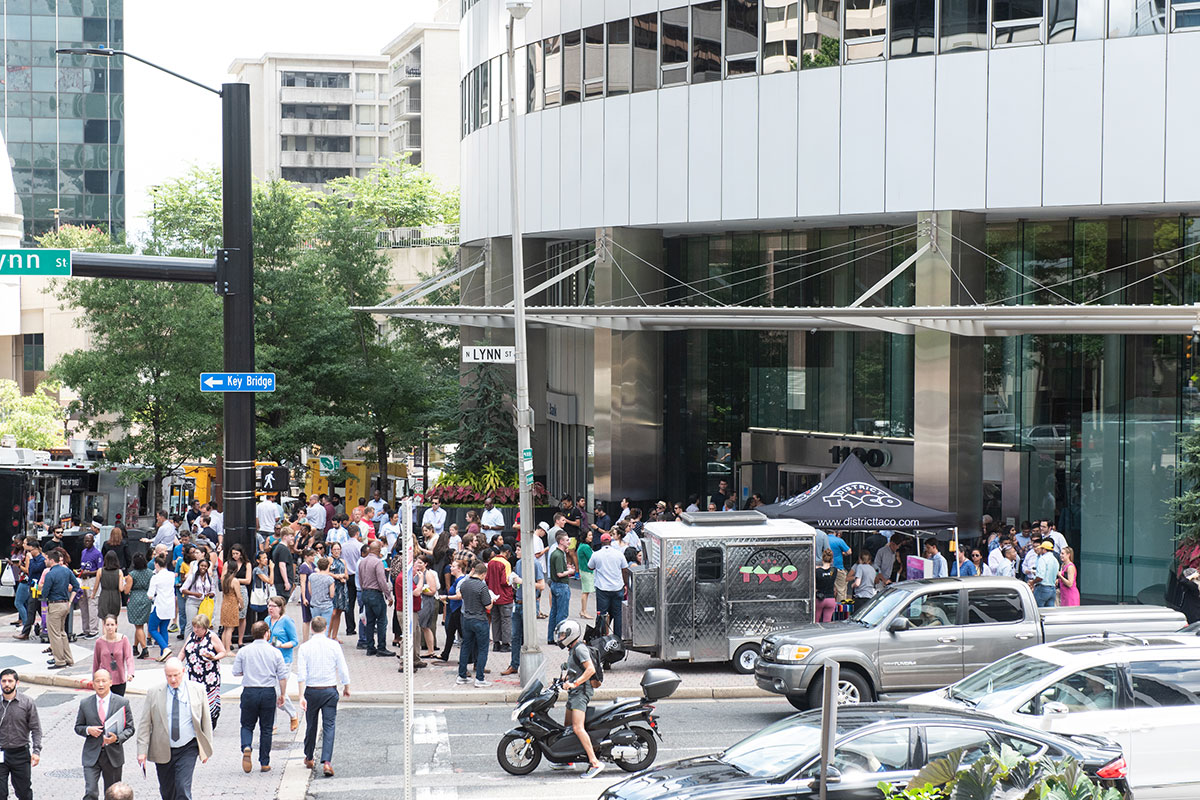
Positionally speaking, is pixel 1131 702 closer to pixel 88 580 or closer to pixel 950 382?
pixel 950 382

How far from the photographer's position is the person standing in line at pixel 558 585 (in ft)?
69.6

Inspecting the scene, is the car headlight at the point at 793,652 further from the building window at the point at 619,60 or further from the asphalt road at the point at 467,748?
the building window at the point at 619,60

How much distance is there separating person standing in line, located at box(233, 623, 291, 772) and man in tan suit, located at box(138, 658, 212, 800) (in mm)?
1702

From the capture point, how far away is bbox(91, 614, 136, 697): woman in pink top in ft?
48.9

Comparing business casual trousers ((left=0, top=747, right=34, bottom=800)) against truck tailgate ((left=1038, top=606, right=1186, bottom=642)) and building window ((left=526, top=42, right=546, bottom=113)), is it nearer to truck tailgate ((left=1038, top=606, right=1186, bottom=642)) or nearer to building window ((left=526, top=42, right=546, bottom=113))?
truck tailgate ((left=1038, top=606, right=1186, bottom=642))

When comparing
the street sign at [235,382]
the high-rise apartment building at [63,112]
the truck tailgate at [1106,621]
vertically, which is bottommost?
the truck tailgate at [1106,621]

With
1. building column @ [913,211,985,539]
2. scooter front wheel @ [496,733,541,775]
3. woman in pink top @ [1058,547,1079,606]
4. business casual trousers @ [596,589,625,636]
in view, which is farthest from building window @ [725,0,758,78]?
scooter front wheel @ [496,733,541,775]

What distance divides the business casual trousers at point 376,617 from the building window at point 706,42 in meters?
15.5

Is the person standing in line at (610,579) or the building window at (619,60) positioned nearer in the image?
the person standing in line at (610,579)

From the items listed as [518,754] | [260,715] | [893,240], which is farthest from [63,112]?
[518,754]

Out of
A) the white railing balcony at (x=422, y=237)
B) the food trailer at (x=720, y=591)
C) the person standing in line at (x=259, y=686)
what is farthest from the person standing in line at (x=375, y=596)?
the white railing balcony at (x=422, y=237)

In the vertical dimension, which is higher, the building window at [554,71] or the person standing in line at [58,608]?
the building window at [554,71]

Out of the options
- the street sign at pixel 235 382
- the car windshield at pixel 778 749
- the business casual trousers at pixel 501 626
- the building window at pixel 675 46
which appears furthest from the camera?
the building window at pixel 675 46

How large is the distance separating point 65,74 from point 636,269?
240 ft
